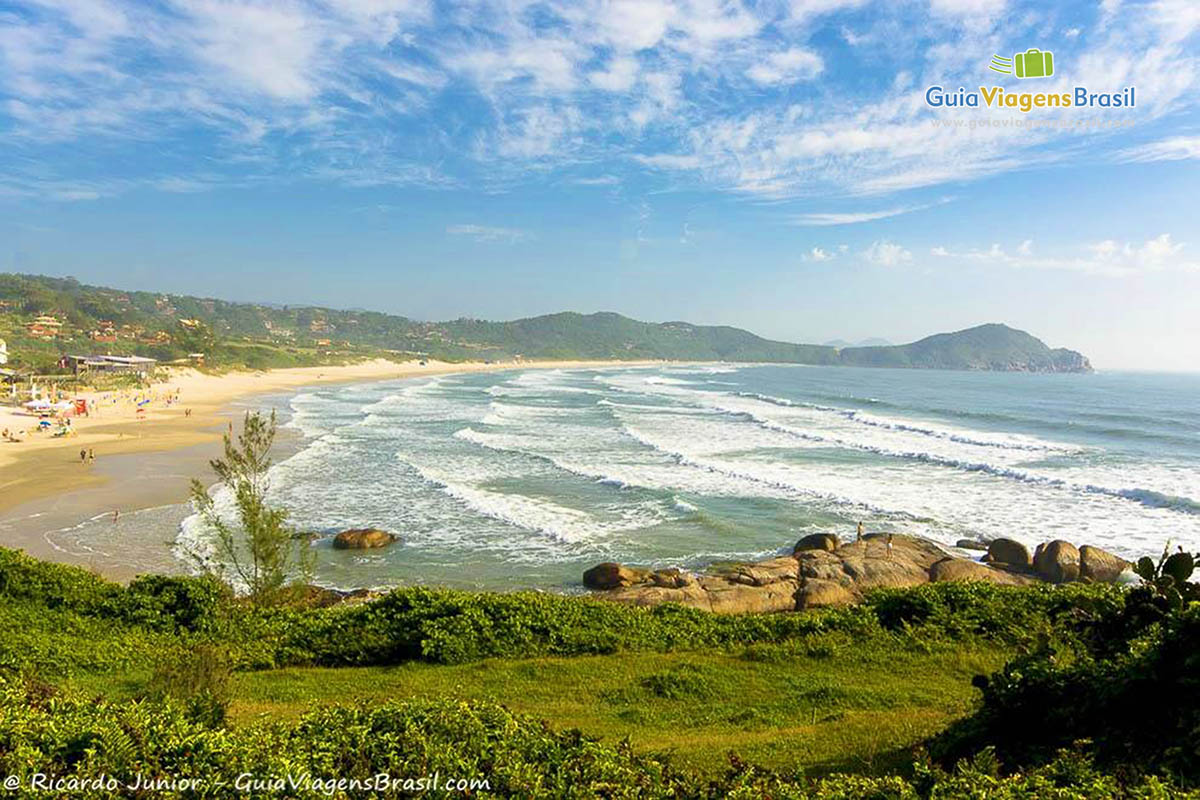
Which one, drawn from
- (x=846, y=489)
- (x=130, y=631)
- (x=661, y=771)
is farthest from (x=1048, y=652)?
(x=846, y=489)

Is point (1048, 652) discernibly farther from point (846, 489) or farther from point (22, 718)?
point (846, 489)

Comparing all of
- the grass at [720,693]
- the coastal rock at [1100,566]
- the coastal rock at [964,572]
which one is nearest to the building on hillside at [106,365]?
the grass at [720,693]

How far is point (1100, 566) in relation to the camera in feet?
68.8

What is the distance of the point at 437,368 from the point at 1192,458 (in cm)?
12478

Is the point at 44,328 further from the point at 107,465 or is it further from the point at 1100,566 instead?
the point at 1100,566

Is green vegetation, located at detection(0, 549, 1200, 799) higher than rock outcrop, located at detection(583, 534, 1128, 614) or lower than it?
higher

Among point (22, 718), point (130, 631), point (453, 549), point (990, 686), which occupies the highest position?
point (22, 718)

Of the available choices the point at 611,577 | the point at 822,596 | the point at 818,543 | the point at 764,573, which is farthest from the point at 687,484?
the point at 822,596

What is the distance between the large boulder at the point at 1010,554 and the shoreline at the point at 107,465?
26637 millimetres

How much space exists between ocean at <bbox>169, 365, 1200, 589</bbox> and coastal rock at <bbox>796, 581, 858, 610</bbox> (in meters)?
5.48

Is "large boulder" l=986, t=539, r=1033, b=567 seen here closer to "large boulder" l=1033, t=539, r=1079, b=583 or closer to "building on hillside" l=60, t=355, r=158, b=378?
"large boulder" l=1033, t=539, r=1079, b=583

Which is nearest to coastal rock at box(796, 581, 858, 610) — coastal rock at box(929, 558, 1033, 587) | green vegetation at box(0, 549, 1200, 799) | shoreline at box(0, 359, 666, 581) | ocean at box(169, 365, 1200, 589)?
coastal rock at box(929, 558, 1033, 587)

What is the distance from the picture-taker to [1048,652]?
7.76 m

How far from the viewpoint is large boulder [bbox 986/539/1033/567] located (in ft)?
73.8
